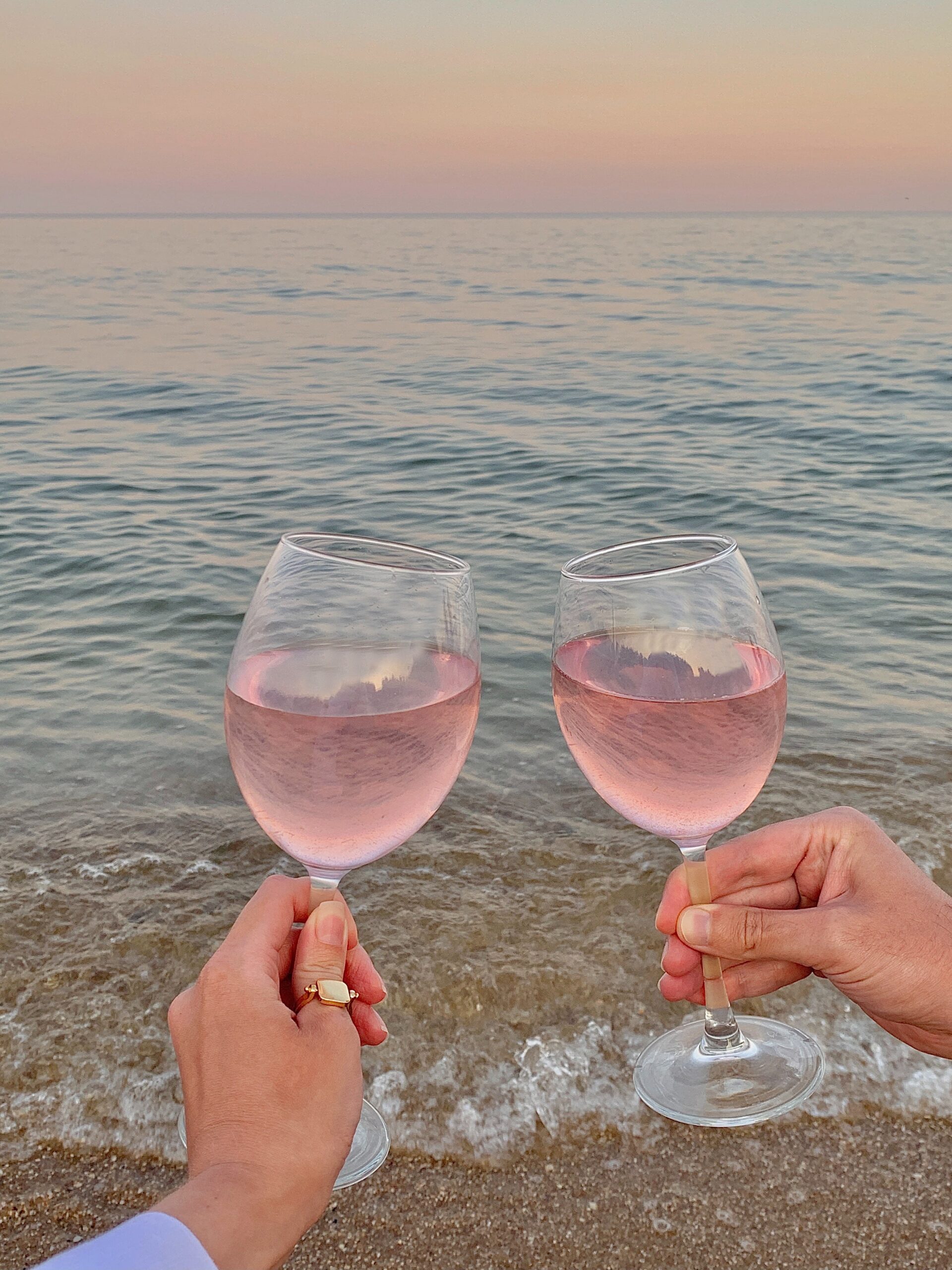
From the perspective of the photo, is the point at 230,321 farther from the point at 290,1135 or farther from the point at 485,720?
the point at 290,1135

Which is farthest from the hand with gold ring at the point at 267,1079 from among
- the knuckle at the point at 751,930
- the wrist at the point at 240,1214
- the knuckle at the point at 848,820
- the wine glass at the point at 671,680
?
the knuckle at the point at 848,820

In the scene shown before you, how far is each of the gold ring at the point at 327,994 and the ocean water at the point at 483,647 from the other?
3.16 ft

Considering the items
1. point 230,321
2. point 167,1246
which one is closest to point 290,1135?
point 167,1246

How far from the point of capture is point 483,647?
19.5 feet

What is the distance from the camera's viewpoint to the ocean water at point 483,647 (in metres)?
2.59

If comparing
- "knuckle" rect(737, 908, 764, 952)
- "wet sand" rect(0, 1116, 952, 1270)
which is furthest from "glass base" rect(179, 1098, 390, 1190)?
"knuckle" rect(737, 908, 764, 952)

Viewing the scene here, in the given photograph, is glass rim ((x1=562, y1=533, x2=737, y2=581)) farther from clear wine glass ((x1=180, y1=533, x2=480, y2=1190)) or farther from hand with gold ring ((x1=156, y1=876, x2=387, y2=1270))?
hand with gold ring ((x1=156, y1=876, x2=387, y2=1270))

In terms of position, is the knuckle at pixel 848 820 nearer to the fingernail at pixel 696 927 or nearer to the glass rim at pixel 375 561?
the fingernail at pixel 696 927

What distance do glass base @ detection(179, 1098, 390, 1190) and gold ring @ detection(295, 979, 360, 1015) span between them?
0.29 m

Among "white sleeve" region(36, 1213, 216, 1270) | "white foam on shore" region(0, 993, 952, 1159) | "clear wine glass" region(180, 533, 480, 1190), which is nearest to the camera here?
"white sleeve" region(36, 1213, 216, 1270)

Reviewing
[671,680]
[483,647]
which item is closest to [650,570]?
[671,680]

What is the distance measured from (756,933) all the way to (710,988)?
9.5 inches

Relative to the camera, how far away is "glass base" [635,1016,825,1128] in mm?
1860

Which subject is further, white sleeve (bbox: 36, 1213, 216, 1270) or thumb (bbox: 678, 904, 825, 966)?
thumb (bbox: 678, 904, 825, 966)
